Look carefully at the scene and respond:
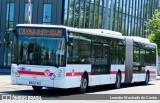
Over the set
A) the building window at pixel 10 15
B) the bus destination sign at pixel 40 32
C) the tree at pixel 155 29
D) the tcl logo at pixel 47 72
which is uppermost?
the building window at pixel 10 15

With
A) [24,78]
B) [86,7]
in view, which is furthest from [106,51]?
[86,7]

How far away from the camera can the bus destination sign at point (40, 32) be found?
16828mm

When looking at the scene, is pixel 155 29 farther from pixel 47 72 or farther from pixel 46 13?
pixel 47 72

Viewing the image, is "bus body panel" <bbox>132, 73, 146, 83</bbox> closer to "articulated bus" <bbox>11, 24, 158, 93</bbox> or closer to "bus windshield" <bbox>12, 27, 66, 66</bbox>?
"articulated bus" <bbox>11, 24, 158, 93</bbox>

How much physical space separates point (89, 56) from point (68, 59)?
2.40 m

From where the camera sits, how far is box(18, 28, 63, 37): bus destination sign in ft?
55.2

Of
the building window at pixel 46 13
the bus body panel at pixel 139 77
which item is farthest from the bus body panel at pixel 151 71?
the building window at pixel 46 13

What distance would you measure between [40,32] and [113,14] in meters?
39.1

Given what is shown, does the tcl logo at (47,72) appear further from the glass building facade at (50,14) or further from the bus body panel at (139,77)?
the glass building facade at (50,14)

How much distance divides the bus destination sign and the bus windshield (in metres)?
0.12

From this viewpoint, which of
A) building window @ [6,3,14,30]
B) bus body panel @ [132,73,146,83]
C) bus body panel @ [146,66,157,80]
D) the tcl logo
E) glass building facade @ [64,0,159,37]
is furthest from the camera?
building window @ [6,3,14,30]

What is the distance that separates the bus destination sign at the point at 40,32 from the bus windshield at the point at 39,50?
0.40 ft

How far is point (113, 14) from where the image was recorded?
5538cm

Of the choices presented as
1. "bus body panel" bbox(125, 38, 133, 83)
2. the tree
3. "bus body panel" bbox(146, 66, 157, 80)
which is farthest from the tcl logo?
the tree
